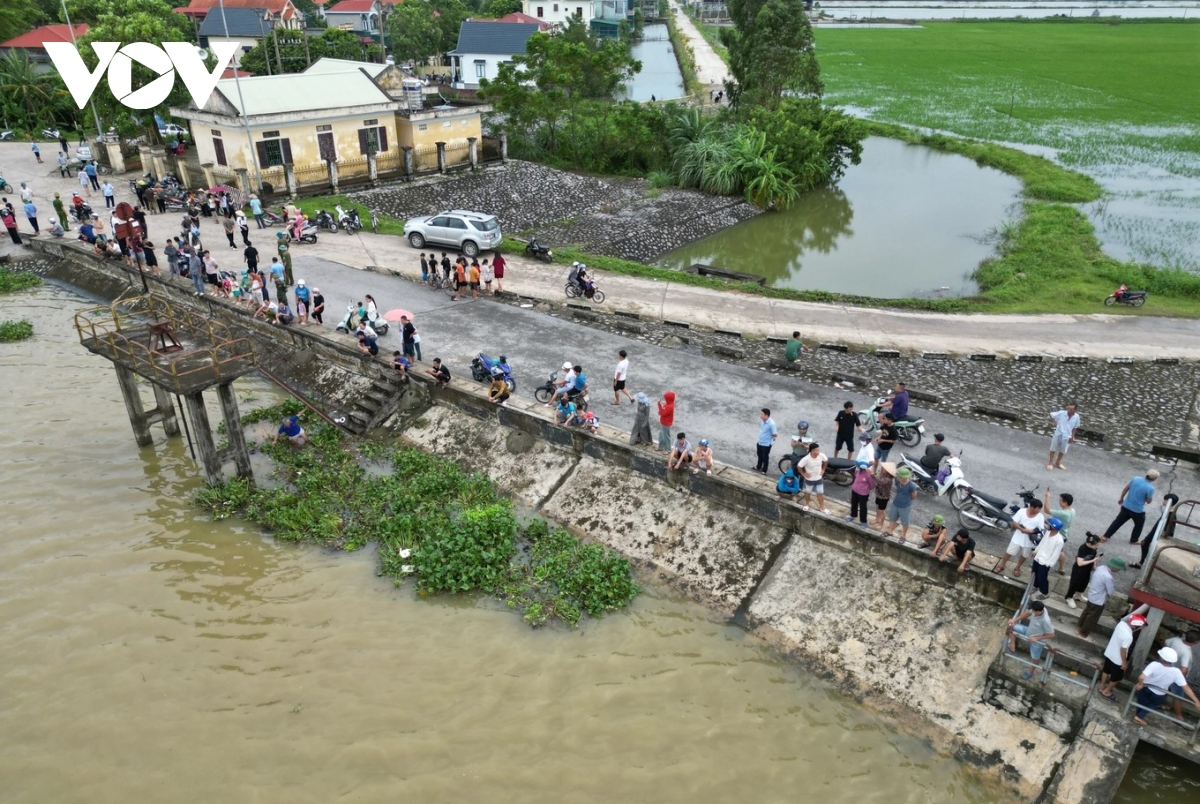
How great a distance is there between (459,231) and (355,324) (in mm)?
7646

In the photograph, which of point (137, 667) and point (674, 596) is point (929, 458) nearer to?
point (674, 596)

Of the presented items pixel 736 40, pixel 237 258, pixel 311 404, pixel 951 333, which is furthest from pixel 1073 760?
pixel 736 40

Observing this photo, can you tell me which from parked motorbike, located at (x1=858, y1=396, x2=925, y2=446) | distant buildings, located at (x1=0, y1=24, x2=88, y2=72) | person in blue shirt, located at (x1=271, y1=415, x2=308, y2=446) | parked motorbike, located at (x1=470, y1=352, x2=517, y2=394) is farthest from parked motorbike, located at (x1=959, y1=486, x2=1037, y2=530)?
distant buildings, located at (x1=0, y1=24, x2=88, y2=72)

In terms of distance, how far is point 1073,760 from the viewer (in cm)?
905

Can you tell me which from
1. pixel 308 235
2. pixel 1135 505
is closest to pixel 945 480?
pixel 1135 505

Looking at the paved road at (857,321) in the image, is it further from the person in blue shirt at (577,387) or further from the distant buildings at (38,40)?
the distant buildings at (38,40)

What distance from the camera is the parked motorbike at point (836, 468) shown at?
13.0 m

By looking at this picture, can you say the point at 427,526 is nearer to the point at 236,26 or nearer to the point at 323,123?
the point at 323,123

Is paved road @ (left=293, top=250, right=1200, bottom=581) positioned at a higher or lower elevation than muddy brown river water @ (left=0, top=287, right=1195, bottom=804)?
higher

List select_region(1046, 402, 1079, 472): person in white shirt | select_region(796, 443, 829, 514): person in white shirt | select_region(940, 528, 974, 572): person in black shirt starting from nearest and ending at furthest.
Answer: select_region(940, 528, 974, 572): person in black shirt → select_region(796, 443, 829, 514): person in white shirt → select_region(1046, 402, 1079, 472): person in white shirt

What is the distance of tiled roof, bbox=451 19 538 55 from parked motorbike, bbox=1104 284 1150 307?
51586 millimetres

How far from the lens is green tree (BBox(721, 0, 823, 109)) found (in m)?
40.8

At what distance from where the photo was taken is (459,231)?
990 inches

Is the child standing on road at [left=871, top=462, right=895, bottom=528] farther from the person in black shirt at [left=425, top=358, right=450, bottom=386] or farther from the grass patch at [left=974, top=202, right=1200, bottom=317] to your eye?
the grass patch at [left=974, top=202, right=1200, bottom=317]
